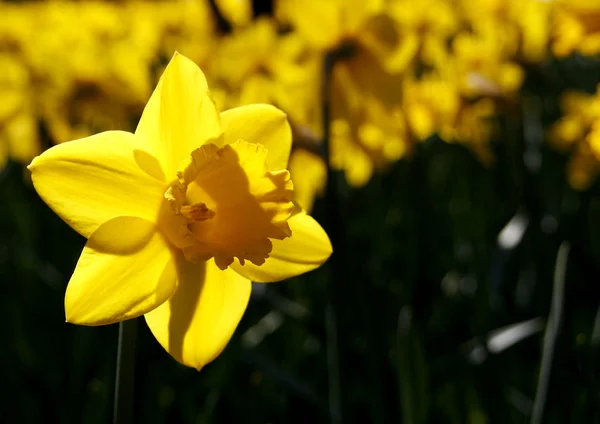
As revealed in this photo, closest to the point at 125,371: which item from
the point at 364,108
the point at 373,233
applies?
the point at 364,108

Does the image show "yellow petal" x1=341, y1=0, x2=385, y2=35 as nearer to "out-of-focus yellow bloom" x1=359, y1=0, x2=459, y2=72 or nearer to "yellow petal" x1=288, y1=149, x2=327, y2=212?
"out-of-focus yellow bloom" x1=359, y1=0, x2=459, y2=72

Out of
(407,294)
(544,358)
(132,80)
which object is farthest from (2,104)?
(544,358)

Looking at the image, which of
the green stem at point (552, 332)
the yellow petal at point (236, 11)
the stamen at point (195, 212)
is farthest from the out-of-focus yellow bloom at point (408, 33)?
the stamen at point (195, 212)

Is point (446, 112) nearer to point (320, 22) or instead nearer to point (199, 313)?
point (320, 22)

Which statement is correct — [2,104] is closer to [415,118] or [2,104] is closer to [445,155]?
[415,118]

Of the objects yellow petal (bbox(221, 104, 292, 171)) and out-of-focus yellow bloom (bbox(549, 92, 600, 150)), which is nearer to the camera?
yellow petal (bbox(221, 104, 292, 171))

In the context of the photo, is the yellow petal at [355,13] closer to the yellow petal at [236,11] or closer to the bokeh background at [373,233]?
the bokeh background at [373,233]

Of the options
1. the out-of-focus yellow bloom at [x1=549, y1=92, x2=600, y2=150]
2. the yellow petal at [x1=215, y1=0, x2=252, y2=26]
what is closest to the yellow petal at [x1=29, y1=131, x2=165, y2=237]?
the out-of-focus yellow bloom at [x1=549, y1=92, x2=600, y2=150]
